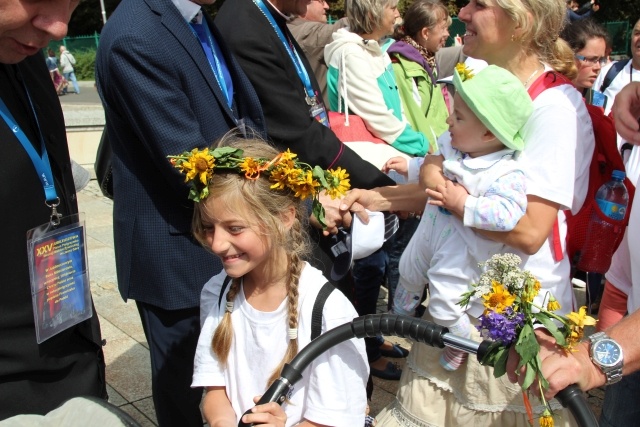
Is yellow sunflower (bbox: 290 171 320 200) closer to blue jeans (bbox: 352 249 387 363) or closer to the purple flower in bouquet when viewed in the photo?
the purple flower in bouquet

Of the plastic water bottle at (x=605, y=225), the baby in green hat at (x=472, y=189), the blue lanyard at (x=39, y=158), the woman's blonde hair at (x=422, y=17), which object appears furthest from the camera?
the woman's blonde hair at (x=422, y=17)

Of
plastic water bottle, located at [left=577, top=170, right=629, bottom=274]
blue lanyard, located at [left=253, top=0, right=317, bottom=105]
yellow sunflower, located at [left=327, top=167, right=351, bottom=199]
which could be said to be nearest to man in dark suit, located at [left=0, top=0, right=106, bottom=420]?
yellow sunflower, located at [left=327, top=167, right=351, bottom=199]

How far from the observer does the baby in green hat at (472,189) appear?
224cm

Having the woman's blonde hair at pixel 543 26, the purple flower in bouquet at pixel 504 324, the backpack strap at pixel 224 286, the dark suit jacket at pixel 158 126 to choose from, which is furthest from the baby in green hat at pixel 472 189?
the dark suit jacket at pixel 158 126

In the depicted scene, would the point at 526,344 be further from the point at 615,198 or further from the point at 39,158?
the point at 39,158

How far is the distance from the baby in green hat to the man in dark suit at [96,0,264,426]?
2.79ft

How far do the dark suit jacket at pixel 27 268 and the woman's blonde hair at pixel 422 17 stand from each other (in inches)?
136

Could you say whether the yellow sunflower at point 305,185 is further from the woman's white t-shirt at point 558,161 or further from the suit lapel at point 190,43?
the woman's white t-shirt at point 558,161

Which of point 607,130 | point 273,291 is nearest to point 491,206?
point 607,130

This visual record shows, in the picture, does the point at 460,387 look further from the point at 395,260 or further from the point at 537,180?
the point at 395,260

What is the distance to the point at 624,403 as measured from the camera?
8.20 ft

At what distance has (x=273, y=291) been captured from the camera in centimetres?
221

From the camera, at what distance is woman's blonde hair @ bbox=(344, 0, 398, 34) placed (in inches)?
167

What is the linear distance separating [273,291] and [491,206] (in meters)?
0.78
